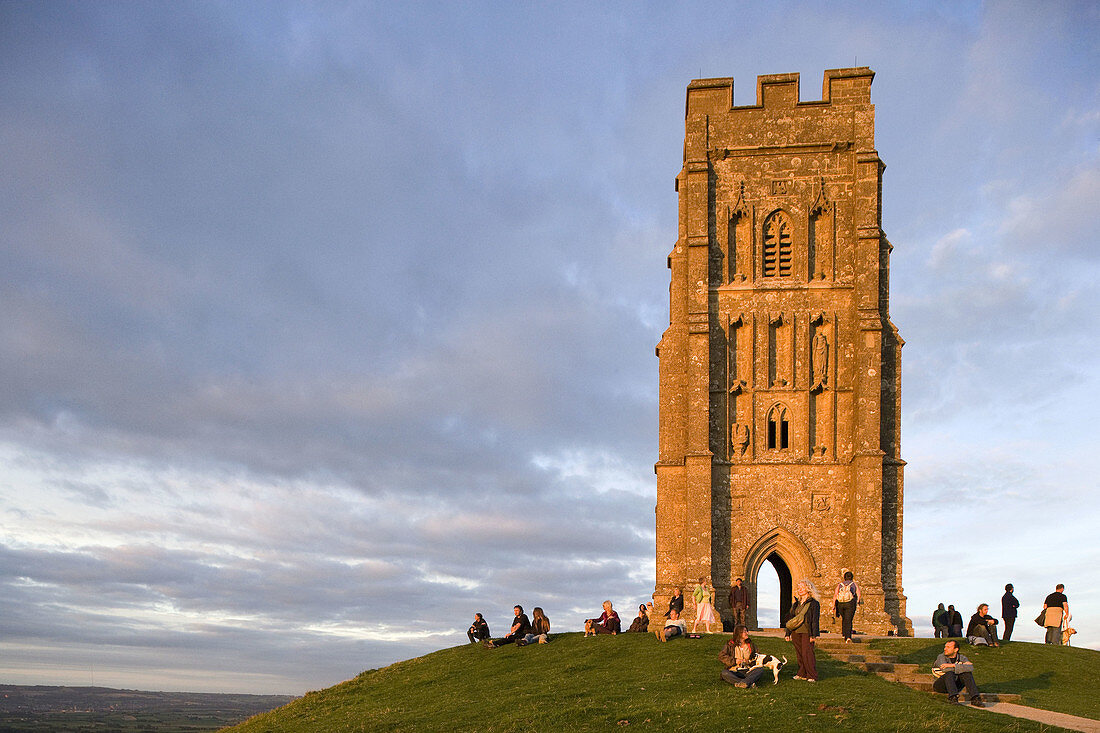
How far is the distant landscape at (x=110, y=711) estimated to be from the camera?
307ft

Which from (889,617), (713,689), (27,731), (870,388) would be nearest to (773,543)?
(889,617)

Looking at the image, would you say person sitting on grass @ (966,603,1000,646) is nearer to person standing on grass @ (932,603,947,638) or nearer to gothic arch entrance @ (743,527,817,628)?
person standing on grass @ (932,603,947,638)

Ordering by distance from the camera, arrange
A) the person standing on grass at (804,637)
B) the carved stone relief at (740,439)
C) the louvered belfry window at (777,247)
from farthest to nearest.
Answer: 1. the louvered belfry window at (777,247)
2. the carved stone relief at (740,439)
3. the person standing on grass at (804,637)

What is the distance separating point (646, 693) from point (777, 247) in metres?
25.0

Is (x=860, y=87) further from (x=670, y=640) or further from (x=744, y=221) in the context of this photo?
(x=670, y=640)

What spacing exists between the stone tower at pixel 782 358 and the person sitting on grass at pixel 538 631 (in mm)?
9512

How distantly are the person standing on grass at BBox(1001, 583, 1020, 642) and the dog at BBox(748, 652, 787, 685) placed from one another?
13.4m

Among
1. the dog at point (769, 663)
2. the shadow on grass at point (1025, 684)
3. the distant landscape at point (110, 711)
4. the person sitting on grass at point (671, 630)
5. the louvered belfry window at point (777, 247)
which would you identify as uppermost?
the louvered belfry window at point (777, 247)

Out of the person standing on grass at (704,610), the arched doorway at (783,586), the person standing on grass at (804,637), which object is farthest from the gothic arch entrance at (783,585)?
the person standing on grass at (804,637)

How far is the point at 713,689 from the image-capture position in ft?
68.9

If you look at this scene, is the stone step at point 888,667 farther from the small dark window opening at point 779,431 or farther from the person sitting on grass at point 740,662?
the small dark window opening at point 779,431

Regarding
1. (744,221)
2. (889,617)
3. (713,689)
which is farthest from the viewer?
(744,221)

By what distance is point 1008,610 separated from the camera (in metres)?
31.9

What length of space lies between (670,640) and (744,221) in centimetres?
2064
